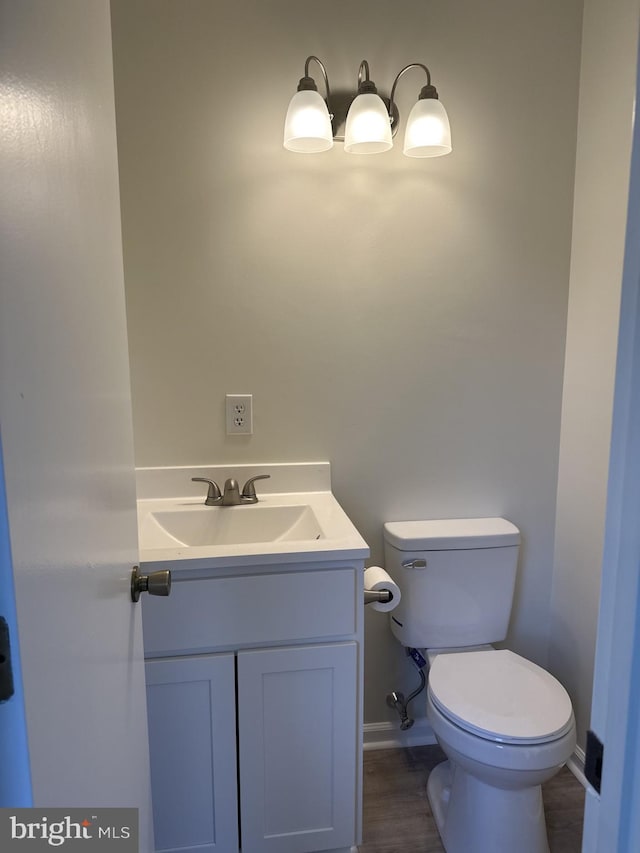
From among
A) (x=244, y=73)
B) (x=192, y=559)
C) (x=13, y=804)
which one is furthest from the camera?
(x=244, y=73)

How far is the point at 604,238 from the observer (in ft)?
5.57

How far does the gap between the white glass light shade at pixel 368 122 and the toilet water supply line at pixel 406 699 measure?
1507 millimetres

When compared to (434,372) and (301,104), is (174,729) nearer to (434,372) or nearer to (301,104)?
(434,372)

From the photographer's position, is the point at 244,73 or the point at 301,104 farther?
the point at 244,73

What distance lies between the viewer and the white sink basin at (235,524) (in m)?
1.65

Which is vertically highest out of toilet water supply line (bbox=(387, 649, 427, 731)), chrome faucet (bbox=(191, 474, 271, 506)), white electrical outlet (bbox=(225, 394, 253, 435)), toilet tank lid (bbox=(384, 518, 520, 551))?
white electrical outlet (bbox=(225, 394, 253, 435))

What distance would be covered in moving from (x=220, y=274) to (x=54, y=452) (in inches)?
47.6

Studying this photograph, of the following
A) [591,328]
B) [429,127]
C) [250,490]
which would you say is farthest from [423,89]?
[250,490]

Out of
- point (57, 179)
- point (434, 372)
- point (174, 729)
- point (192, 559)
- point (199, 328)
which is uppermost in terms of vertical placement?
point (57, 179)

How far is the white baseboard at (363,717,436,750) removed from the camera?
6.48ft

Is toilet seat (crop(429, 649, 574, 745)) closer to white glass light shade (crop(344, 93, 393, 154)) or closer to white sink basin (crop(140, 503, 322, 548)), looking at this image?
white sink basin (crop(140, 503, 322, 548))

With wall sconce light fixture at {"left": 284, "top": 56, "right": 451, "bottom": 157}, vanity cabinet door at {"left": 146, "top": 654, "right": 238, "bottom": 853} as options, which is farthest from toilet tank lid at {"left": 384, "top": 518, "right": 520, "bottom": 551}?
wall sconce light fixture at {"left": 284, "top": 56, "right": 451, "bottom": 157}

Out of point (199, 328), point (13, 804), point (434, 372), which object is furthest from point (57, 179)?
point (434, 372)
